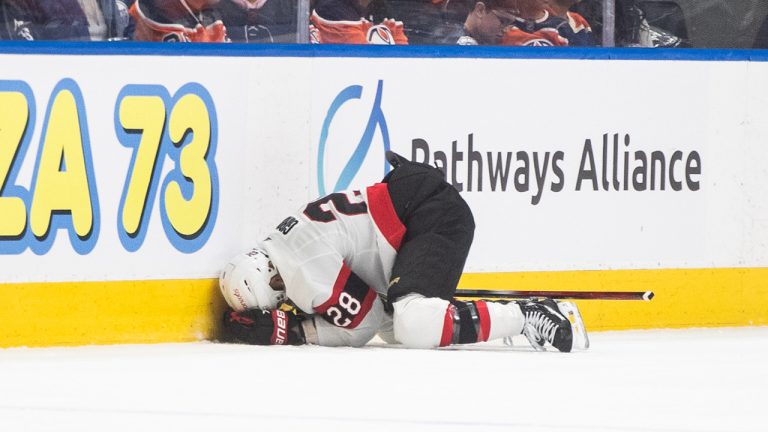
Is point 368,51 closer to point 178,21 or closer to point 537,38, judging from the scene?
point 178,21

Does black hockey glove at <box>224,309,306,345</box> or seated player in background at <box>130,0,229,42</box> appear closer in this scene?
black hockey glove at <box>224,309,306,345</box>

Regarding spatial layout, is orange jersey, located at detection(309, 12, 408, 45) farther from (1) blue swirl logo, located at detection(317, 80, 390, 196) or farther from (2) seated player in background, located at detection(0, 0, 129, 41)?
(2) seated player in background, located at detection(0, 0, 129, 41)

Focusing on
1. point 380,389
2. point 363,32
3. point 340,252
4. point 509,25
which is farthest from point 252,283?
point 509,25

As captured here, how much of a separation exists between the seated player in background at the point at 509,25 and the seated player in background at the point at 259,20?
2.35 feet

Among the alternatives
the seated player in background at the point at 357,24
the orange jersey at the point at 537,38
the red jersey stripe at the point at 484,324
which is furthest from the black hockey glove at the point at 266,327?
the orange jersey at the point at 537,38

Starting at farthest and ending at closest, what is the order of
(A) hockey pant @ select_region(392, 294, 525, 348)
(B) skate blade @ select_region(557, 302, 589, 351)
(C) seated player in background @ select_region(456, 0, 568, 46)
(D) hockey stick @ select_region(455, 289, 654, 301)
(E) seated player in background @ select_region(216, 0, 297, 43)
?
(C) seated player in background @ select_region(456, 0, 568, 46) < (E) seated player in background @ select_region(216, 0, 297, 43) < (D) hockey stick @ select_region(455, 289, 654, 301) < (B) skate blade @ select_region(557, 302, 589, 351) < (A) hockey pant @ select_region(392, 294, 525, 348)

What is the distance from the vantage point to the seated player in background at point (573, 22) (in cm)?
567

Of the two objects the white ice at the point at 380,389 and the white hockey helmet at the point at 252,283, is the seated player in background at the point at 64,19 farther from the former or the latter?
the white ice at the point at 380,389

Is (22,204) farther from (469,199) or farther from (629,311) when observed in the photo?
(629,311)

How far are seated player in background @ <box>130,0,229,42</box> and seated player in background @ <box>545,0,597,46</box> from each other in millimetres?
1410

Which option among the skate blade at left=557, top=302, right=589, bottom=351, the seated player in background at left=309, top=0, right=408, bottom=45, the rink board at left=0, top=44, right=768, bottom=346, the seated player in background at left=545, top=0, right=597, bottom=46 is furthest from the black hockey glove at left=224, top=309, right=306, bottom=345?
the seated player in background at left=545, top=0, right=597, bottom=46

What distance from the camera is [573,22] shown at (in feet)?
18.7

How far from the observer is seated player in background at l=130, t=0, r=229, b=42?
16.4ft

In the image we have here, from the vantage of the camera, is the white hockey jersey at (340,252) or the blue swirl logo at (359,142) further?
the blue swirl logo at (359,142)
